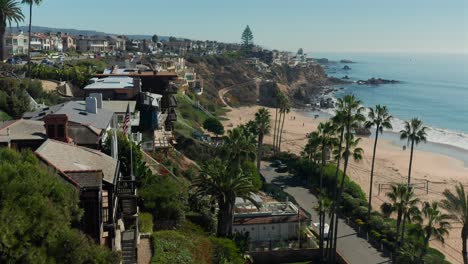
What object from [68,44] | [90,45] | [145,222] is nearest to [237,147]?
[145,222]

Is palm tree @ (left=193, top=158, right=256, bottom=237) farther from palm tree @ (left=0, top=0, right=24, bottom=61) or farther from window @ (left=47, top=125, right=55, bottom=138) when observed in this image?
palm tree @ (left=0, top=0, right=24, bottom=61)

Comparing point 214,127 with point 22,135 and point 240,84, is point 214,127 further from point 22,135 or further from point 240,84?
point 240,84

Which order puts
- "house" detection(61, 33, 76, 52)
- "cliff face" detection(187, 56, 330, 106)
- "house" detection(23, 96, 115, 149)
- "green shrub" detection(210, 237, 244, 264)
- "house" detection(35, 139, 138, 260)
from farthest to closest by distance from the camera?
"house" detection(61, 33, 76, 52) < "cliff face" detection(187, 56, 330, 106) < "green shrub" detection(210, 237, 244, 264) < "house" detection(23, 96, 115, 149) < "house" detection(35, 139, 138, 260)

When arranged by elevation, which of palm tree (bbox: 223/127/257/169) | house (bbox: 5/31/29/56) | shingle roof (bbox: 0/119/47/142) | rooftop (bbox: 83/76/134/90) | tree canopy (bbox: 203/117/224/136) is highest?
house (bbox: 5/31/29/56)

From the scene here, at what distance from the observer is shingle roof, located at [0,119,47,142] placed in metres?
22.8

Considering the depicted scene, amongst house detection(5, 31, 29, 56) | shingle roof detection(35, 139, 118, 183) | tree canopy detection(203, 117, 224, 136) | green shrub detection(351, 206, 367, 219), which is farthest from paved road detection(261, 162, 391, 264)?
house detection(5, 31, 29, 56)

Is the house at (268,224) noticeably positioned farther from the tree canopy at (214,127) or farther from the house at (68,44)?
the house at (68,44)

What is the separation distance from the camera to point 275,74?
18138 centimetres

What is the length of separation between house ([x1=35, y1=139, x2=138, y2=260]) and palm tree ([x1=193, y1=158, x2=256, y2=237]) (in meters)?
7.05

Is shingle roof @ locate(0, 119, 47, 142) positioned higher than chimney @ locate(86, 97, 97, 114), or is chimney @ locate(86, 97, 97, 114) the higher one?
chimney @ locate(86, 97, 97, 114)

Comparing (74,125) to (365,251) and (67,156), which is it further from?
(365,251)

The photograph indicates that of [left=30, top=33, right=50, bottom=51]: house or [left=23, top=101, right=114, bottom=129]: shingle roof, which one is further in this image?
[left=30, top=33, right=50, bottom=51]: house

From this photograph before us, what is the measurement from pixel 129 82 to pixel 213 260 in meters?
34.6

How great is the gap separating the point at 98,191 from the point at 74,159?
4.08 meters
